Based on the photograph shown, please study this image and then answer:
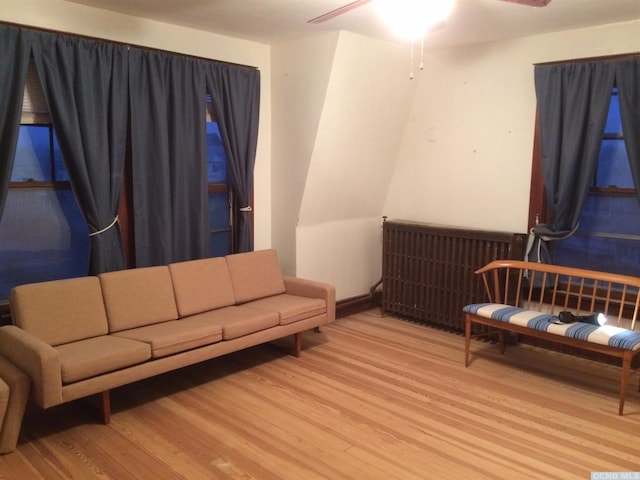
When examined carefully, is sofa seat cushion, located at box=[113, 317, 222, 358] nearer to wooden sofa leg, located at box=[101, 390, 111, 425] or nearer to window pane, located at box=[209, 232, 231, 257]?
wooden sofa leg, located at box=[101, 390, 111, 425]

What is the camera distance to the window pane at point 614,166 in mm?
3914

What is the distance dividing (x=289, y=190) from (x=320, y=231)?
0.53 metres

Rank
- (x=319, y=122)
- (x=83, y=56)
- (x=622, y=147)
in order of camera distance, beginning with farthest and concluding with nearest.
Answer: (x=319, y=122) < (x=622, y=147) < (x=83, y=56)

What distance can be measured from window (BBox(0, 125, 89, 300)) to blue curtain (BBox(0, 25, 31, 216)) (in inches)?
10.1

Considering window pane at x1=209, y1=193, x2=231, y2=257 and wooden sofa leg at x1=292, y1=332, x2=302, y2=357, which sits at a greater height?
window pane at x1=209, y1=193, x2=231, y2=257

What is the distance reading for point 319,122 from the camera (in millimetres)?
4320

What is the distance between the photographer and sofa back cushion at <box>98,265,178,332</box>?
3.35 meters

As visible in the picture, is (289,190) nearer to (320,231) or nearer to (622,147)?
(320,231)

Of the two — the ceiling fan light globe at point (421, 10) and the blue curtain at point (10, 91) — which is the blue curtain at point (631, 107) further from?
the blue curtain at point (10, 91)

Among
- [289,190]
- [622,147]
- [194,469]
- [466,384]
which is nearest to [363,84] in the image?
[289,190]

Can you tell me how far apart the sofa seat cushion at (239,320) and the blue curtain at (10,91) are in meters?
1.52

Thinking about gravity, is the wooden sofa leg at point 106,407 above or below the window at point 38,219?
below

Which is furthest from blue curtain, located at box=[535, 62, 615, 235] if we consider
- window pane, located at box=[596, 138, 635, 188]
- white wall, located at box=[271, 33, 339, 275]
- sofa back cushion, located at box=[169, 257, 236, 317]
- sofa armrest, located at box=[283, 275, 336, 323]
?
sofa back cushion, located at box=[169, 257, 236, 317]

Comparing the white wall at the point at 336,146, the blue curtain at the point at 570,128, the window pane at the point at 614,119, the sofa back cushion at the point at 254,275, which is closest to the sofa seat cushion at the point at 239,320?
the sofa back cushion at the point at 254,275
